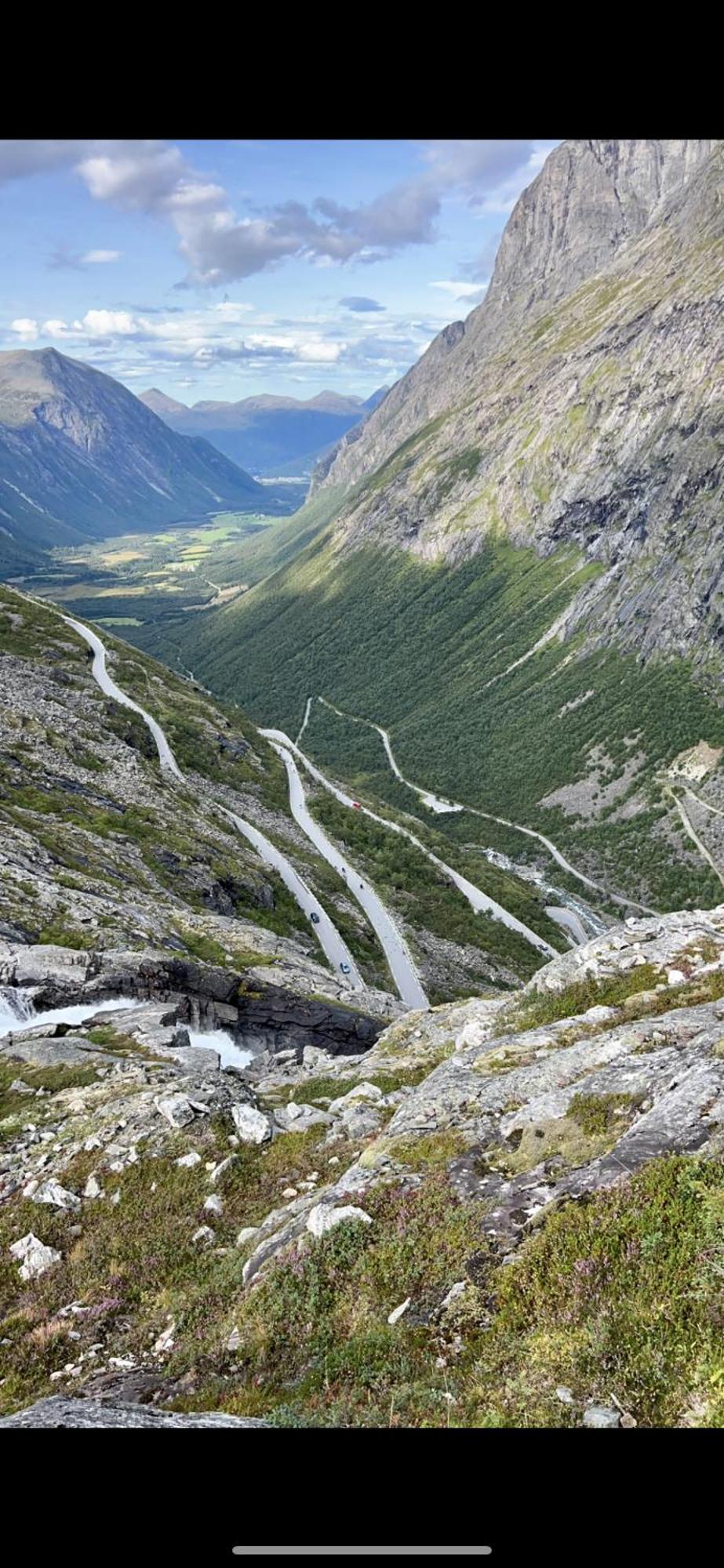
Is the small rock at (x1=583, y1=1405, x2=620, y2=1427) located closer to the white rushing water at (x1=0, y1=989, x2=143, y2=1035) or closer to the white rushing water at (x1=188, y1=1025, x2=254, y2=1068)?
the white rushing water at (x1=0, y1=989, x2=143, y2=1035)

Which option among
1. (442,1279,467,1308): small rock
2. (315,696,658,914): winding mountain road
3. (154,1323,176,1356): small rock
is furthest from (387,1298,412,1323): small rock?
(315,696,658,914): winding mountain road

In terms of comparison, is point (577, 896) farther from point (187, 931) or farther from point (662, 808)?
point (187, 931)

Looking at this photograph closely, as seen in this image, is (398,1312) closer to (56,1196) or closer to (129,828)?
(56,1196)

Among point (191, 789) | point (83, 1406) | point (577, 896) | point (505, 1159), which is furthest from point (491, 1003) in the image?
point (577, 896)

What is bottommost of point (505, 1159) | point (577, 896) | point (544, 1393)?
point (577, 896)

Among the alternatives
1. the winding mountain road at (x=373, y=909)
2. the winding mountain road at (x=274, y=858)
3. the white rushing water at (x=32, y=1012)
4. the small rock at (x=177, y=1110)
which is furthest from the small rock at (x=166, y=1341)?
the winding mountain road at (x=373, y=909)

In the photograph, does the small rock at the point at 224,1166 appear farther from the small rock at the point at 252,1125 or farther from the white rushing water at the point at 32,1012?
the white rushing water at the point at 32,1012

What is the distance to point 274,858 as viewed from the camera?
71500 millimetres

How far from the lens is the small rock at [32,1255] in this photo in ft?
42.0

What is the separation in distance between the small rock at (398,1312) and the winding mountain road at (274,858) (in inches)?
1097
